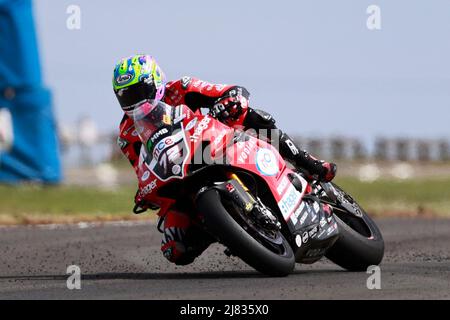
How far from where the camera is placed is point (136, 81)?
8086 millimetres

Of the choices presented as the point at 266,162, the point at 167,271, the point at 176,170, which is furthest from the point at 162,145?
the point at 167,271

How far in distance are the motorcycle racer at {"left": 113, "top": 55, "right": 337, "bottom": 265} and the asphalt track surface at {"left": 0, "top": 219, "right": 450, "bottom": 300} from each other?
296 millimetres

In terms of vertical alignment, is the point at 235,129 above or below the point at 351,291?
above

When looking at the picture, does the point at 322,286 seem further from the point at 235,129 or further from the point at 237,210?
the point at 235,129

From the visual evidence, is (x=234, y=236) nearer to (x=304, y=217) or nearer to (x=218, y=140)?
(x=218, y=140)

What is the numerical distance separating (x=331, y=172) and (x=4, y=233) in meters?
4.90

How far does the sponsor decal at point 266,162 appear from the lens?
8.16m

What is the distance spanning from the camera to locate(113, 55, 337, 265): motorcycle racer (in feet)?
26.7

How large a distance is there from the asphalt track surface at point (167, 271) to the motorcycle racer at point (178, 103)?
296 mm

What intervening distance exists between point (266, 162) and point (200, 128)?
586mm

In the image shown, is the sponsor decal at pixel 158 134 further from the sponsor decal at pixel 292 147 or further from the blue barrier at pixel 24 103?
the blue barrier at pixel 24 103
